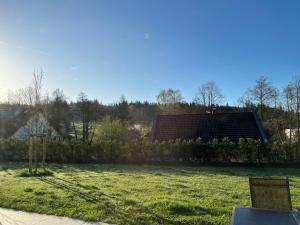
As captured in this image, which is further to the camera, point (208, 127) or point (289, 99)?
point (289, 99)

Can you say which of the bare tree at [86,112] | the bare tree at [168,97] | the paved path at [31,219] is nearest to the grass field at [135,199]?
the paved path at [31,219]

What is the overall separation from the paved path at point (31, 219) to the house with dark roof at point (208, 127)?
18709 millimetres

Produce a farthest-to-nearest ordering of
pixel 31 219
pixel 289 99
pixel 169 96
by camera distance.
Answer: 1. pixel 169 96
2. pixel 289 99
3. pixel 31 219

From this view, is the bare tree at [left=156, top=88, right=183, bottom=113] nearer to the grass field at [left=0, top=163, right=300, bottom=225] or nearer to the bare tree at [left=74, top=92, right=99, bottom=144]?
the bare tree at [left=74, top=92, right=99, bottom=144]

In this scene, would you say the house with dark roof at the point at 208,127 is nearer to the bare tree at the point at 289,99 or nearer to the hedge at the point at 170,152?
the hedge at the point at 170,152

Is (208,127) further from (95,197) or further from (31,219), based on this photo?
(31,219)

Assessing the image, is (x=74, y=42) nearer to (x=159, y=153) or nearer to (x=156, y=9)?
(x=156, y=9)

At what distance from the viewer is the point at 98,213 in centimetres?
671

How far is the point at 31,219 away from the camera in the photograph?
261 inches

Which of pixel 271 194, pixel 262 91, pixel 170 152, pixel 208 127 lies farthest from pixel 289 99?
pixel 271 194

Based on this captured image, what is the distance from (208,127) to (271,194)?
814 inches

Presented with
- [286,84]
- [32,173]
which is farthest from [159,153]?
[286,84]

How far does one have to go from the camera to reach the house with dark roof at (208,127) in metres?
24.2

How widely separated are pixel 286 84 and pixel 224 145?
18926 millimetres
